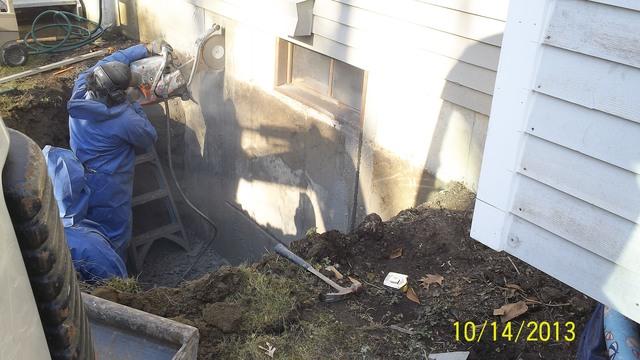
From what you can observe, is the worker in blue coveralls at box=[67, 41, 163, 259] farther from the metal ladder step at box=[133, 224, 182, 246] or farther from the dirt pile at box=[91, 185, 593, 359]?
the dirt pile at box=[91, 185, 593, 359]

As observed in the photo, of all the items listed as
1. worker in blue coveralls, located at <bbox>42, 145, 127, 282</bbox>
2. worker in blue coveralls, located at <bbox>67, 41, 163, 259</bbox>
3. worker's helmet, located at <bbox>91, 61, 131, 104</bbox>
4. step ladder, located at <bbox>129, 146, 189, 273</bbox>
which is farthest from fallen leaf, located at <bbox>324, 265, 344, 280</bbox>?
step ladder, located at <bbox>129, 146, 189, 273</bbox>

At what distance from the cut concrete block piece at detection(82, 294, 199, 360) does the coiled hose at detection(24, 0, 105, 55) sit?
6503 mm

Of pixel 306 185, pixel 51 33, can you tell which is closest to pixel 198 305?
pixel 306 185

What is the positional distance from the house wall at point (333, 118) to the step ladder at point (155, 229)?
742 millimetres

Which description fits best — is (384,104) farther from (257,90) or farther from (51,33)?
(51,33)

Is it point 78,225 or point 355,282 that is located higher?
point 355,282

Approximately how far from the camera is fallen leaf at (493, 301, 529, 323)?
11.8ft

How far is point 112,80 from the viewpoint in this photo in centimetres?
629

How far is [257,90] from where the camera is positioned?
7.04 metres

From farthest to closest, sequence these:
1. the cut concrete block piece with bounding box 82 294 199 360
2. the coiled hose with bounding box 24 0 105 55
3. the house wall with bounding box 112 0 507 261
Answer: the coiled hose with bounding box 24 0 105 55, the house wall with bounding box 112 0 507 261, the cut concrete block piece with bounding box 82 294 199 360

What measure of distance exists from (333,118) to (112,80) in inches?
93.5

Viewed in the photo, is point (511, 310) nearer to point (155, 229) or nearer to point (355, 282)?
point (355, 282)

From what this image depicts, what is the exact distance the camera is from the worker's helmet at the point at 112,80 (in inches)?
247
